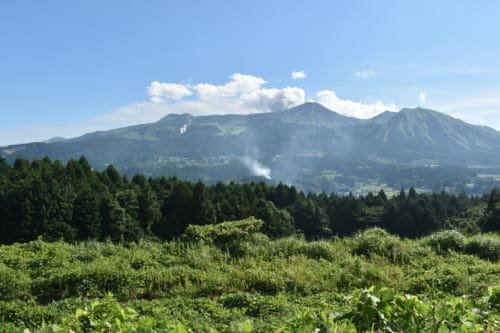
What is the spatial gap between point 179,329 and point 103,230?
44352 millimetres

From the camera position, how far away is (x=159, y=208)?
52906mm

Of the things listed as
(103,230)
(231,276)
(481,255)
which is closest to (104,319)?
(231,276)

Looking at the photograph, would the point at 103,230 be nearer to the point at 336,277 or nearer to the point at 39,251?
the point at 39,251

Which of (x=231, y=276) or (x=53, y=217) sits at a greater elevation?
(x=231, y=276)

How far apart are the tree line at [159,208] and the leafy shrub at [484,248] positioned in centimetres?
826

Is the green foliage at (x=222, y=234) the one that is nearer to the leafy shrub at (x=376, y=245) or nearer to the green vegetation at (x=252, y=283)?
the green vegetation at (x=252, y=283)

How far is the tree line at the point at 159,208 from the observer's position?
3797 cm

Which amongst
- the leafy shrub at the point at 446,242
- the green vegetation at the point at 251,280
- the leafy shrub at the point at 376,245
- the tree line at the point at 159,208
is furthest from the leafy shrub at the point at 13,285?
the tree line at the point at 159,208

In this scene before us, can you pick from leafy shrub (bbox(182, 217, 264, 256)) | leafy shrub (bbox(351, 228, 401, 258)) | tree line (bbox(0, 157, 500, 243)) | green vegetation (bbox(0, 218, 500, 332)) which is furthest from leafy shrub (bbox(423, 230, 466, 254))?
tree line (bbox(0, 157, 500, 243))

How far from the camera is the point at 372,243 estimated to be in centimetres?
1089

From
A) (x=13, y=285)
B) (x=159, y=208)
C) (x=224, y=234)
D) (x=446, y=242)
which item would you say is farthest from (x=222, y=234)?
(x=159, y=208)

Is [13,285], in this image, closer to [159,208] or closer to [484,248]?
[484,248]

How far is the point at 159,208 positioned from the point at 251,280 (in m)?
46.5

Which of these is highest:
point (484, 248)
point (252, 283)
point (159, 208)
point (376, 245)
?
point (376, 245)
